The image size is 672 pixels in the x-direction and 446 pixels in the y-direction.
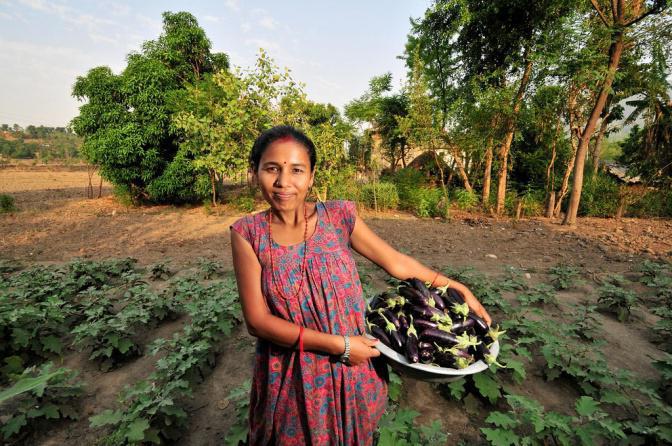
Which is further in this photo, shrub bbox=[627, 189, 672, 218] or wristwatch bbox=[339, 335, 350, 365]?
shrub bbox=[627, 189, 672, 218]

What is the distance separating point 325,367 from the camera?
1421 millimetres

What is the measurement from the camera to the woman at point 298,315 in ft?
4.52

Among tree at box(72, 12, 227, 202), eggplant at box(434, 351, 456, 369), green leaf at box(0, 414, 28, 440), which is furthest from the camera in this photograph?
tree at box(72, 12, 227, 202)

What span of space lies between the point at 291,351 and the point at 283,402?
229 mm

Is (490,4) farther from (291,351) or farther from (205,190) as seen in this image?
(291,351)

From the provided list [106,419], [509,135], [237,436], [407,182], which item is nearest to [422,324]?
[237,436]

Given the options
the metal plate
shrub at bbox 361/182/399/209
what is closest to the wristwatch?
the metal plate

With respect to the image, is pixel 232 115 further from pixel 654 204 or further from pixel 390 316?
pixel 654 204

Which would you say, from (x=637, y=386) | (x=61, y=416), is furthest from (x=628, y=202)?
(x=61, y=416)

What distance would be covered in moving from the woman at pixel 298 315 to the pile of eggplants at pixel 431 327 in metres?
0.13

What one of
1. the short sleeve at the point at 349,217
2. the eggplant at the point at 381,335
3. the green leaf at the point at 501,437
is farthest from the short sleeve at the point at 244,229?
the green leaf at the point at 501,437

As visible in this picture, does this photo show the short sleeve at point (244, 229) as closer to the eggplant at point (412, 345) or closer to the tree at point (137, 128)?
the eggplant at point (412, 345)

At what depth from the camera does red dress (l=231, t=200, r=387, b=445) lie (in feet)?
4.64

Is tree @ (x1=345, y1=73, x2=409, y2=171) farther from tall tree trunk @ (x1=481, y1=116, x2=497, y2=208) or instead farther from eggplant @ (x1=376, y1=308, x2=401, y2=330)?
eggplant @ (x1=376, y1=308, x2=401, y2=330)
